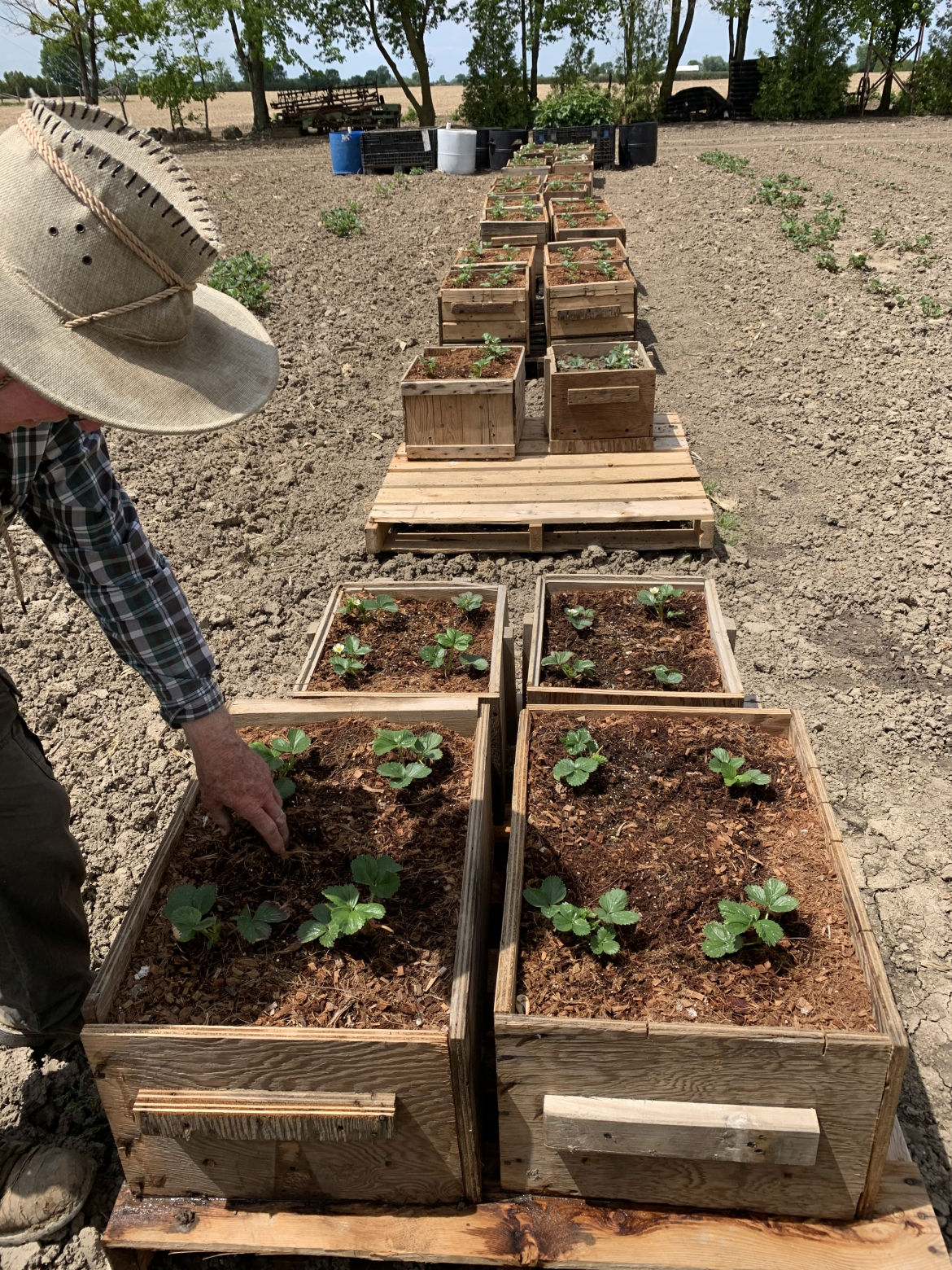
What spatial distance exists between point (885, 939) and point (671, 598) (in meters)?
1.45

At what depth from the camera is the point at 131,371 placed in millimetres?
1486

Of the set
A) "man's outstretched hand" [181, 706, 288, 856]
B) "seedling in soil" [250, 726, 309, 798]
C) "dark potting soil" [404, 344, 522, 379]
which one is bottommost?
"seedling in soil" [250, 726, 309, 798]

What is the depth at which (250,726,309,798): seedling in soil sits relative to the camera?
261cm

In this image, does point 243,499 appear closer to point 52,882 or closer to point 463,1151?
point 52,882

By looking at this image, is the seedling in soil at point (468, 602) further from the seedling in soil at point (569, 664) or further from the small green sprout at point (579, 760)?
the small green sprout at point (579, 760)

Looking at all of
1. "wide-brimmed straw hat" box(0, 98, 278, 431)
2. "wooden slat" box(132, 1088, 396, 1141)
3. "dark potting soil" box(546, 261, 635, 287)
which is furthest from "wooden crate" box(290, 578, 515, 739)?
→ "dark potting soil" box(546, 261, 635, 287)

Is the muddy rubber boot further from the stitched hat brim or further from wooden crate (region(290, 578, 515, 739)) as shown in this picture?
the stitched hat brim

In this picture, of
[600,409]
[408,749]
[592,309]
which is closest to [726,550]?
[600,409]

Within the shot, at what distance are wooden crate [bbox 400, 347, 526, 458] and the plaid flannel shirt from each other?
366cm

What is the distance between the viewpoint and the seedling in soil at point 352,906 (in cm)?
205

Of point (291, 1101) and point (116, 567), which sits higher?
point (116, 567)

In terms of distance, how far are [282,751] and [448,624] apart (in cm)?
119

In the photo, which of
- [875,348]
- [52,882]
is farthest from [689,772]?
[875,348]

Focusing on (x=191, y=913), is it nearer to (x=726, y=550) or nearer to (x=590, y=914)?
(x=590, y=914)
